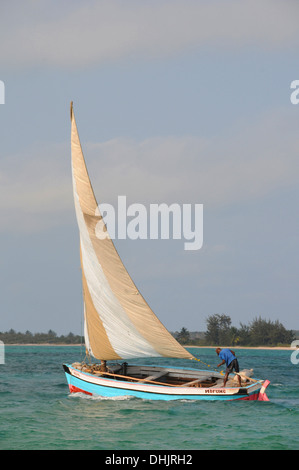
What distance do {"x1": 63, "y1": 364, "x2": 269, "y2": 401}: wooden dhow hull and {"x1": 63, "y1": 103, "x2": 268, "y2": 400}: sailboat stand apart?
0.05 meters

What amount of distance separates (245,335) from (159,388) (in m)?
116

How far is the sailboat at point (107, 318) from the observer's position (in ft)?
89.4

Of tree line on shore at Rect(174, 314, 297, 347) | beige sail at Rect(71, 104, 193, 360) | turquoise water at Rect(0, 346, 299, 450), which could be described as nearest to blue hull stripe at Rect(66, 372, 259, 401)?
turquoise water at Rect(0, 346, 299, 450)

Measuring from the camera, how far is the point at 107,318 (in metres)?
28.3

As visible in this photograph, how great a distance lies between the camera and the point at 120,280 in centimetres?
2755

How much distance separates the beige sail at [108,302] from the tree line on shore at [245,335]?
355 feet

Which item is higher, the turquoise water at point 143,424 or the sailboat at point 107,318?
the sailboat at point 107,318

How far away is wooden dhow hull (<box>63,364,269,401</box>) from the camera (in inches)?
973

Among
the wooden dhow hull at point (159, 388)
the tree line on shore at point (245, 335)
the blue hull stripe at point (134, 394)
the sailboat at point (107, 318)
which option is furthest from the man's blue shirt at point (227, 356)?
the tree line on shore at point (245, 335)

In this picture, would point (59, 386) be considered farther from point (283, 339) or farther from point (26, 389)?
point (283, 339)

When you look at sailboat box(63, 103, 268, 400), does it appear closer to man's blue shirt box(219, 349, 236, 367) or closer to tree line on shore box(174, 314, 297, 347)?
man's blue shirt box(219, 349, 236, 367)

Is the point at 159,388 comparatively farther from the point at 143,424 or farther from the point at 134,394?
the point at 143,424

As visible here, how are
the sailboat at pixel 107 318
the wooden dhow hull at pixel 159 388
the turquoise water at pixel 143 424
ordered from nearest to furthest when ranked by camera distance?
the turquoise water at pixel 143 424
the wooden dhow hull at pixel 159 388
the sailboat at pixel 107 318

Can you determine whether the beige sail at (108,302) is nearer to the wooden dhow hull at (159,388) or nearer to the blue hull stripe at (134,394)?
the wooden dhow hull at (159,388)
